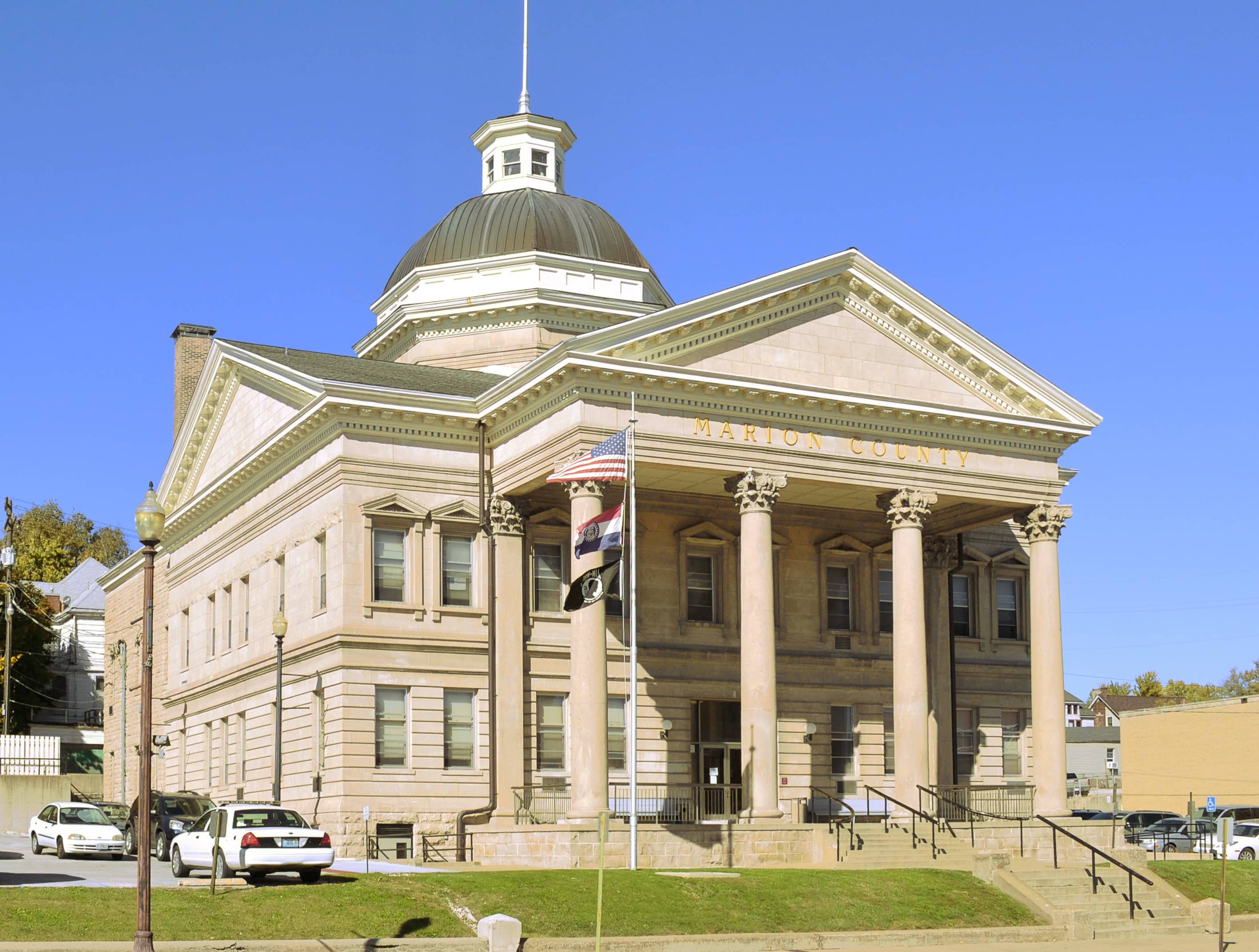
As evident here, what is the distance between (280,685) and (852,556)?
57.5 feet

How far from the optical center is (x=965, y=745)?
163 ft

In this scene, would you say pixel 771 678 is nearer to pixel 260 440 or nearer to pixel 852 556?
pixel 852 556

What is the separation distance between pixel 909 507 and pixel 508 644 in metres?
10.6

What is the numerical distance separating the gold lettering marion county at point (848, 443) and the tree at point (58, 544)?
6886 cm

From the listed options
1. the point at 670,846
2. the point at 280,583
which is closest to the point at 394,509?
the point at 280,583

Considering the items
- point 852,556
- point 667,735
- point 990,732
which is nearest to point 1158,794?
point 990,732

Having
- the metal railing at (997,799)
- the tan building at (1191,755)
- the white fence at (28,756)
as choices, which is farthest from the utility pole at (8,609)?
the tan building at (1191,755)

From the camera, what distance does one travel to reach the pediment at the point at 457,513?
41.9 meters

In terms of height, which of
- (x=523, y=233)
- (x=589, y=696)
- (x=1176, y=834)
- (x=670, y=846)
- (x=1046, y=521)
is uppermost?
(x=523, y=233)

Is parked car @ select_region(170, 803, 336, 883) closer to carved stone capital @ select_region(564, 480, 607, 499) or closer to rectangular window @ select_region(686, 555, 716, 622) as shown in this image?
carved stone capital @ select_region(564, 480, 607, 499)

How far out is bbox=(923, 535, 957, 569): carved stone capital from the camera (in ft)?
156

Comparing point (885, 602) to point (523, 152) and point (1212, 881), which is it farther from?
point (523, 152)

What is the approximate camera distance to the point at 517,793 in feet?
130

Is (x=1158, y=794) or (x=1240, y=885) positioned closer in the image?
(x=1240, y=885)
